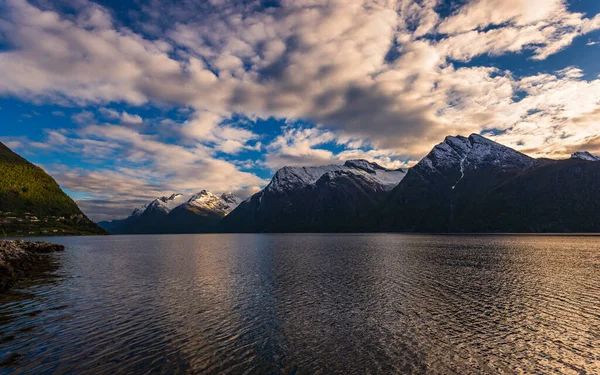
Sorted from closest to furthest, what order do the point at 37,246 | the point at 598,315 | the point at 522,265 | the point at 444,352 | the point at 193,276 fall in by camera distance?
the point at 444,352, the point at 598,315, the point at 193,276, the point at 522,265, the point at 37,246

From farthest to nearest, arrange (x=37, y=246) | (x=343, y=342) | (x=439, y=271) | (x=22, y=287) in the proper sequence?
(x=37, y=246) → (x=439, y=271) → (x=22, y=287) → (x=343, y=342)

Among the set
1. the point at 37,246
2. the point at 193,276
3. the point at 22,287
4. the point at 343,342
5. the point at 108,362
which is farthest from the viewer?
the point at 37,246

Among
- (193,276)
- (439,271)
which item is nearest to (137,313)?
(193,276)

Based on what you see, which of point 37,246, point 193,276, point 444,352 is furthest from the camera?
point 37,246

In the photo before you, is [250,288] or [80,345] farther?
[250,288]

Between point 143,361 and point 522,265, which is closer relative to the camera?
point 143,361

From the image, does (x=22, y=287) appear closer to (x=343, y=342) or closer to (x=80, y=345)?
(x=80, y=345)

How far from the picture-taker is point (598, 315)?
118 ft

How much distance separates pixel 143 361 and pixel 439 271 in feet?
208

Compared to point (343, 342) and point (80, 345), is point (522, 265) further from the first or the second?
point (80, 345)

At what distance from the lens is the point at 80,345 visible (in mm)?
26672

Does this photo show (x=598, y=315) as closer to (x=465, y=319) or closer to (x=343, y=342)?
(x=465, y=319)

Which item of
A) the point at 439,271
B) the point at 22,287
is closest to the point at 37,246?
the point at 22,287

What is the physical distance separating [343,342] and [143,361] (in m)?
16.4
